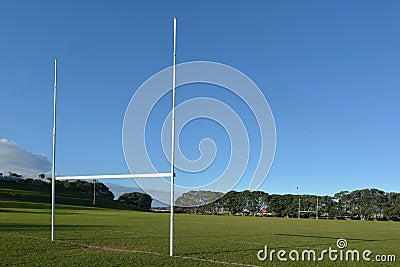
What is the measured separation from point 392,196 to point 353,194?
870 cm

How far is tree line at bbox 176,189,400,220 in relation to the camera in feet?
323

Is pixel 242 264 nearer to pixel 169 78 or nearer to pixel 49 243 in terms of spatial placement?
pixel 169 78

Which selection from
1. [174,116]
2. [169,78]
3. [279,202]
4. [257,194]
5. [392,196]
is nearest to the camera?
[174,116]

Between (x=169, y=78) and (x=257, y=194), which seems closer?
(x=169, y=78)

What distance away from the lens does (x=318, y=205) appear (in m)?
103

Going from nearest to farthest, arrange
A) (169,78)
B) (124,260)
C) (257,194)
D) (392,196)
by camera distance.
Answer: (124,260) → (169,78) → (392,196) → (257,194)

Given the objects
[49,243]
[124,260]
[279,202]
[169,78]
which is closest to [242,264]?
[124,260]

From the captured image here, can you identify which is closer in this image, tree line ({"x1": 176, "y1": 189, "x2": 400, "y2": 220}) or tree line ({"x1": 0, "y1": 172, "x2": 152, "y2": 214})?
tree line ({"x1": 176, "y1": 189, "x2": 400, "y2": 220})

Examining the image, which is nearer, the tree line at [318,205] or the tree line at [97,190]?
the tree line at [318,205]

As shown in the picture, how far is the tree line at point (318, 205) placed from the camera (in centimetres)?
9856

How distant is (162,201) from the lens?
1412 cm

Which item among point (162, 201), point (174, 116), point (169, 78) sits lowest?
point (162, 201)

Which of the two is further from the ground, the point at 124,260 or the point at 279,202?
the point at 124,260

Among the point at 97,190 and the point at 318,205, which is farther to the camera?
Answer: the point at 97,190
